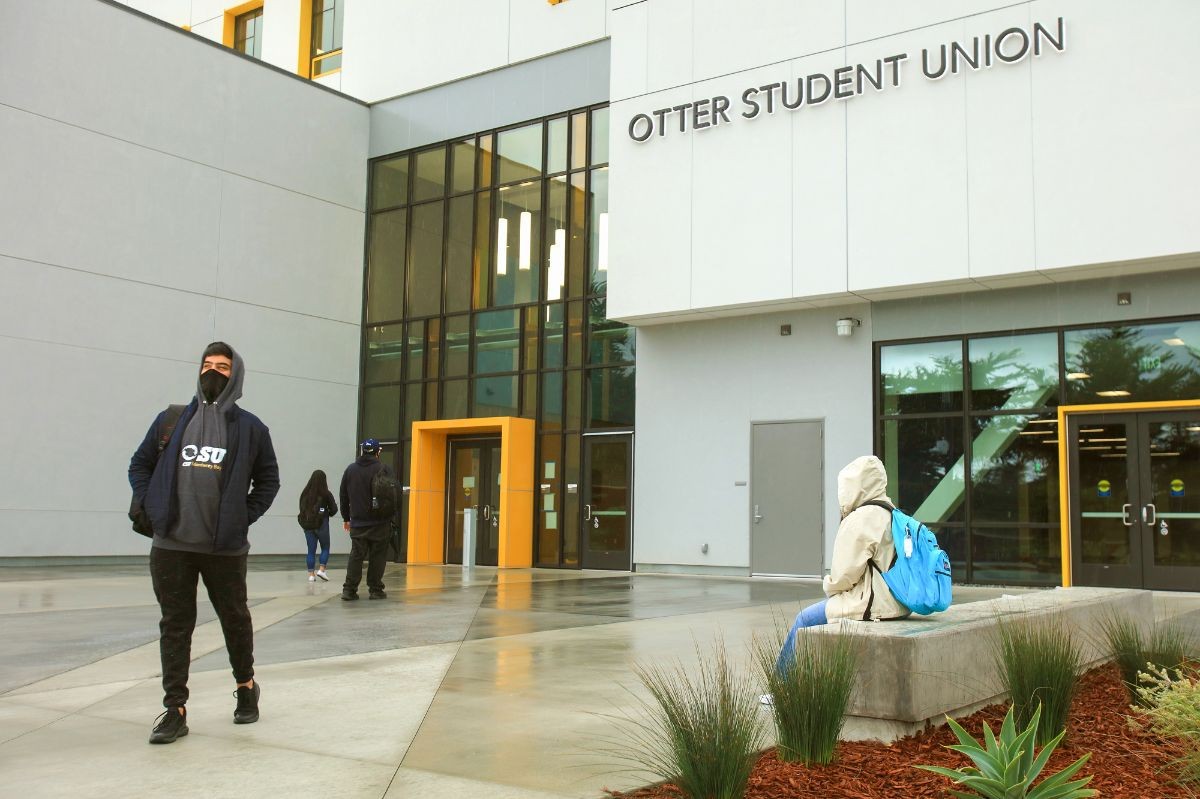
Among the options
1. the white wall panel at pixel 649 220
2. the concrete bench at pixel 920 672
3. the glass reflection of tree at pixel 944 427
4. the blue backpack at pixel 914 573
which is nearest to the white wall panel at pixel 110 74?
the white wall panel at pixel 649 220

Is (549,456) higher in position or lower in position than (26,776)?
higher

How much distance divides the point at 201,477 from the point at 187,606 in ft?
2.24

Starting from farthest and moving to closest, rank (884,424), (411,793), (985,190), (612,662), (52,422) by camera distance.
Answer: (52,422) < (884,424) < (985,190) < (612,662) < (411,793)

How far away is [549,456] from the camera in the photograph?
21391mm

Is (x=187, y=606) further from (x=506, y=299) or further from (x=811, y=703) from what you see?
(x=506, y=299)

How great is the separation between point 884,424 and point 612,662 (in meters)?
10.8

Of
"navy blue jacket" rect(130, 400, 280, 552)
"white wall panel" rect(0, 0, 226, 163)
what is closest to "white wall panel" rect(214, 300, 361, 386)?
"white wall panel" rect(0, 0, 226, 163)

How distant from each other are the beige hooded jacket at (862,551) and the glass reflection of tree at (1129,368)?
11136 mm

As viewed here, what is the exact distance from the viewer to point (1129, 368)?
49.9 ft

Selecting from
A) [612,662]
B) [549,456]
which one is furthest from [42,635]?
[549,456]

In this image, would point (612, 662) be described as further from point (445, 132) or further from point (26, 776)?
point (445, 132)

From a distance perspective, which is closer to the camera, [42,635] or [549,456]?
[42,635]

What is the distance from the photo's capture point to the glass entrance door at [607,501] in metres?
20.3

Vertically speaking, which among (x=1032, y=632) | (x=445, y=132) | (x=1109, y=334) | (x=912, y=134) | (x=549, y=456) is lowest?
(x=1032, y=632)
